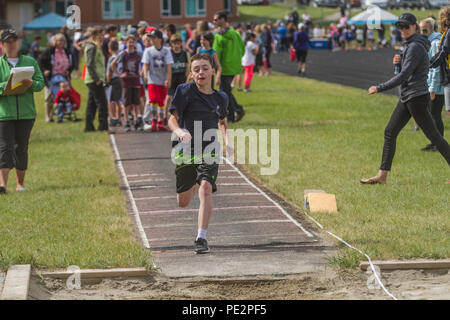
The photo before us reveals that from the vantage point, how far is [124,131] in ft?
60.4

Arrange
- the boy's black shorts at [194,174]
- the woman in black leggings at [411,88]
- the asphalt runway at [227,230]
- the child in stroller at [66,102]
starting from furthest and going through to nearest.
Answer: the child in stroller at [66,102] < the woman in black leggings at [411,88] < the boy's black shorts at [194,174] < the asphalt runway at [227,230]

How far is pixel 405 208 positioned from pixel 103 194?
403 centimetres

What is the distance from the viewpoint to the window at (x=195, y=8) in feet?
266

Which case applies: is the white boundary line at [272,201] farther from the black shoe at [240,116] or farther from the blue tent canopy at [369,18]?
the blue tent canopy at [369,18]

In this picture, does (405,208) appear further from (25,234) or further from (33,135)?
(33,135)

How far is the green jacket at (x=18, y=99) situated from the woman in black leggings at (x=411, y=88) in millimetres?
4546

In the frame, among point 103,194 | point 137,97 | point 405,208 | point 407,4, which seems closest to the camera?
point 405,208

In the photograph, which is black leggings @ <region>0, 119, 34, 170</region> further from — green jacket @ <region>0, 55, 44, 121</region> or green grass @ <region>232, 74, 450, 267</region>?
green grass @ <region>232, 74, 450, 267</region>

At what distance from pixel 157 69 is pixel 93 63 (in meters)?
1.79

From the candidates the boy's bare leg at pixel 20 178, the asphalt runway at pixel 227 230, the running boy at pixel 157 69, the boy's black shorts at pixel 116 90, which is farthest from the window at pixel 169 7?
the boy's bare leg at pixel 20 178

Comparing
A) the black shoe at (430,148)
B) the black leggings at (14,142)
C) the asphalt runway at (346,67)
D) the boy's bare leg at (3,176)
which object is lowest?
the asphalt runway at (346,67)

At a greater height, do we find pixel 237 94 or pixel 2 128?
pixel 2 128

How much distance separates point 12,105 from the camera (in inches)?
451

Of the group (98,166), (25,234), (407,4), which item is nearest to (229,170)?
(98,166)
